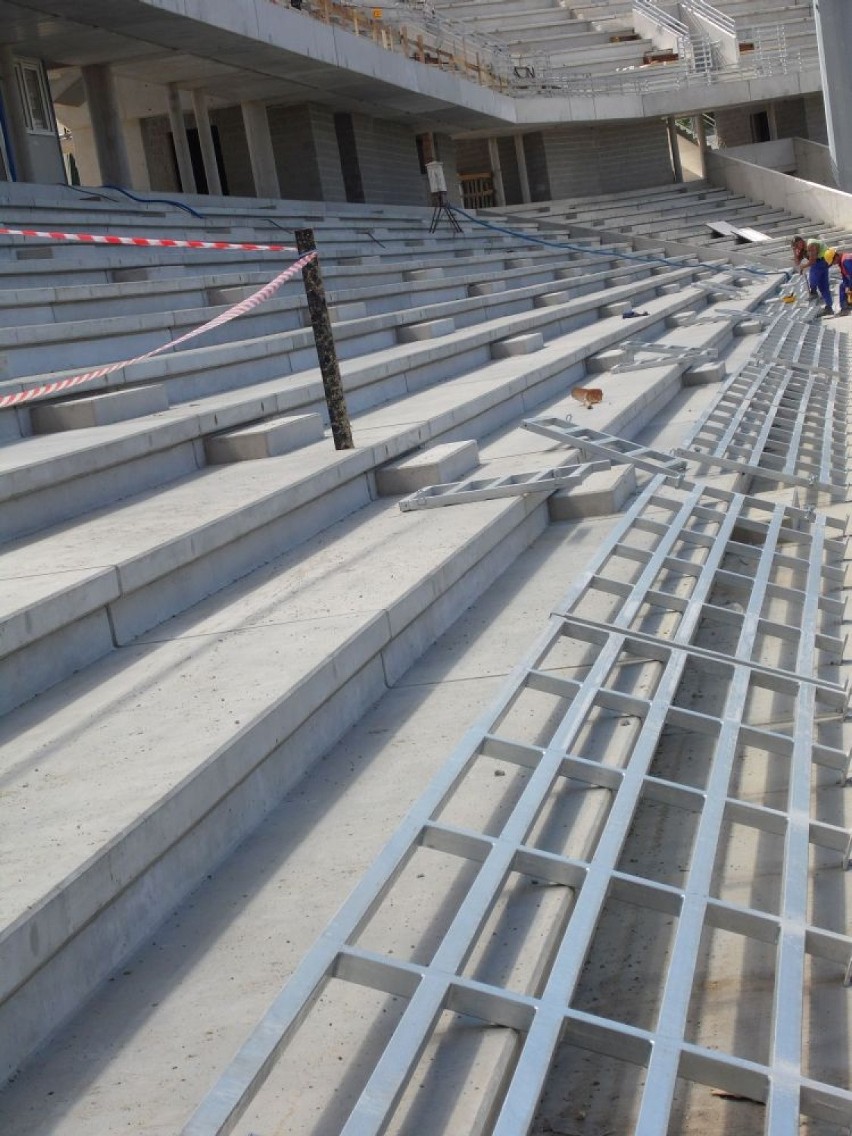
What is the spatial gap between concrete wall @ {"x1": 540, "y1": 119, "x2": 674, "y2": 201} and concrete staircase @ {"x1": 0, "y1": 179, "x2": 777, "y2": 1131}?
2630 cm

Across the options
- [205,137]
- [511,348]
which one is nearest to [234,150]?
[205,137]

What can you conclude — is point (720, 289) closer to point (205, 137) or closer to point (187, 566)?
point (205, 137)

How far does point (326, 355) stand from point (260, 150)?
20720 mm

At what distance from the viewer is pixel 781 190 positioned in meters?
36.1

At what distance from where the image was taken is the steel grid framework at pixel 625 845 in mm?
2373

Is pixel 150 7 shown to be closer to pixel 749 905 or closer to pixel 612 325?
pixel 612 325

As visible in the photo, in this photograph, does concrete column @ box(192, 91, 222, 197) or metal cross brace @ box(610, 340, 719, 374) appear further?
concrete column @ box(192, 91, 222, 197)

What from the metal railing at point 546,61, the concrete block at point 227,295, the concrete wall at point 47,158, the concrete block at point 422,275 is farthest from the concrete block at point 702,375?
the metal railing at point 546,61

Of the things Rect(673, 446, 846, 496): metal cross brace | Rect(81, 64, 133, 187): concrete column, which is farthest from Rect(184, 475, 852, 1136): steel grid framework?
Rect(81, 64, 133, 187): concrete column

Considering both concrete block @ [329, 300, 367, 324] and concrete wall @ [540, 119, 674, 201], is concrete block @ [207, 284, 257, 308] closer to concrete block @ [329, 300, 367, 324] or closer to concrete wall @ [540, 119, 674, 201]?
concrete block @ [329, 300, 367, 324]

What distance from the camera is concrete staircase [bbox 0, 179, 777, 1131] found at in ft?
9.98

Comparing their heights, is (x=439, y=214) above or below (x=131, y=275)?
above

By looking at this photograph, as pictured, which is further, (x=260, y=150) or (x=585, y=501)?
(x=260, y=150)

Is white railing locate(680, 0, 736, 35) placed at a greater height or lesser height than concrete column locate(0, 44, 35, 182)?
greater
